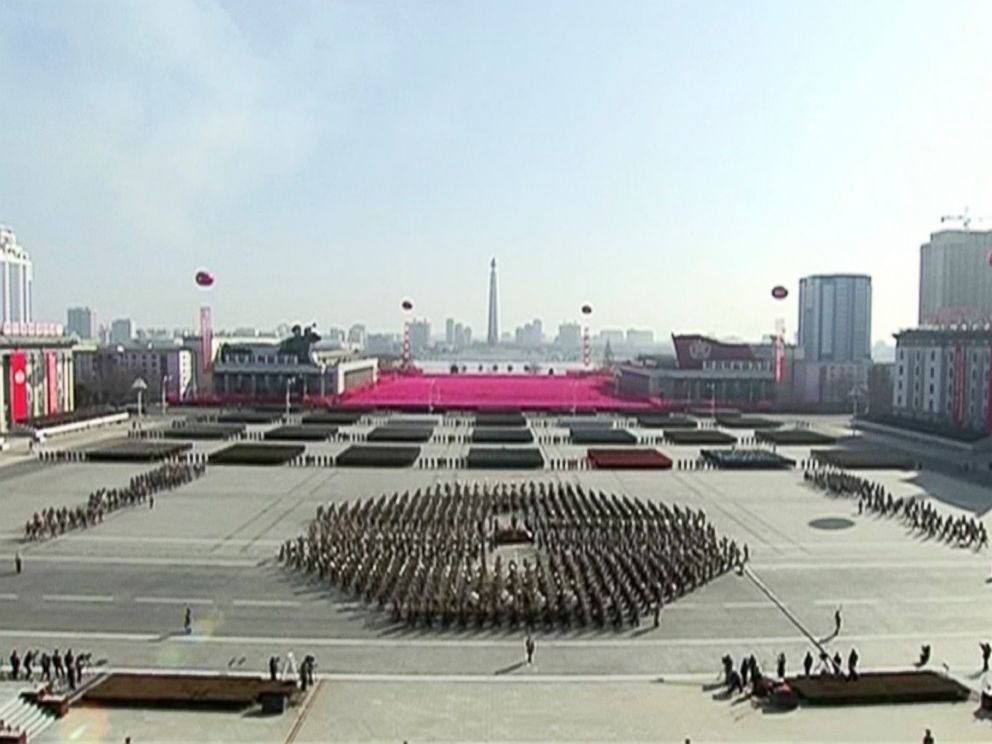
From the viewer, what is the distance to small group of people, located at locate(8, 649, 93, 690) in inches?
825

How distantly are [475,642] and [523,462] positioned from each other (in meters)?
30.5

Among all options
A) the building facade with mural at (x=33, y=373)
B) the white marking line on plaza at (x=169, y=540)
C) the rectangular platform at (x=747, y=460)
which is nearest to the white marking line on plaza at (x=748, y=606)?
the white marking line on plaza at (x=169, y=540)

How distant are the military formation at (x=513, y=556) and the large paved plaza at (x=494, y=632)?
84 centimetres

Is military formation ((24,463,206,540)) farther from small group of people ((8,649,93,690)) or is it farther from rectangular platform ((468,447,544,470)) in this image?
rectangular platform ((468,447,544,470))

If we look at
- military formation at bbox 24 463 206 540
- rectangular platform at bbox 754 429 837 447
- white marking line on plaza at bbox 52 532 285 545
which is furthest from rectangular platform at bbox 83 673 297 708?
rectangular platform at bbox 754 429 837 447

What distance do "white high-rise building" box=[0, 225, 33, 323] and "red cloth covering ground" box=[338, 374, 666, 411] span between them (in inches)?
1346

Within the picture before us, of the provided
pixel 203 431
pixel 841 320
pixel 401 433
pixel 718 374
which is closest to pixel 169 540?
pixel 401 433

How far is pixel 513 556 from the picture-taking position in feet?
107

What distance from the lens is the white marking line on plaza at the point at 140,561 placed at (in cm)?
3139

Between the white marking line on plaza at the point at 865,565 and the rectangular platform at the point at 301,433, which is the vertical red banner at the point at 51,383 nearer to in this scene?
the rectangular platform at the point at 301,433

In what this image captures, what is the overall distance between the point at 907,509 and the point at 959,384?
3159 cm

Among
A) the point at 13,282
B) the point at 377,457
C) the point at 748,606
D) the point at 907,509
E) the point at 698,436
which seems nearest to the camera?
the point at 748,606

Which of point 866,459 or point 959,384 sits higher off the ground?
point 959,384

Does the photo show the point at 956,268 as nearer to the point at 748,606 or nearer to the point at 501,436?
the point at 501,436
